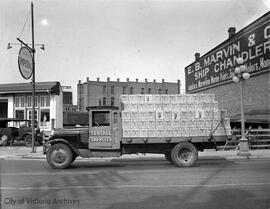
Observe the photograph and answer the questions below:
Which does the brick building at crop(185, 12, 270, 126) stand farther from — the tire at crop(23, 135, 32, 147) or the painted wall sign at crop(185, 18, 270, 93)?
the tire at crop(23, 135, 32, 147)

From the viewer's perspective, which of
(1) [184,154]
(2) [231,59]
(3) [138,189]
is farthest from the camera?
(2) [231,59]

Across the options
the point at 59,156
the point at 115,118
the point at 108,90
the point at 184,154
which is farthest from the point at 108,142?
the point at 108,90

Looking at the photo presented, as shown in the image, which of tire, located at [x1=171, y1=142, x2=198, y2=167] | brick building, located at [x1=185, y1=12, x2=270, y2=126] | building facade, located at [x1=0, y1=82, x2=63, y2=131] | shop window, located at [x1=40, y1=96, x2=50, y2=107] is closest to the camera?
tire, located at [x1=171, y1=142, x2=198, y2=167]

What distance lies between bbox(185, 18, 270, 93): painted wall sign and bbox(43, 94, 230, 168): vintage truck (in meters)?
17.8

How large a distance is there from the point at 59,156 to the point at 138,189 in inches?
217

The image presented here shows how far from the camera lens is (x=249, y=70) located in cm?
3100

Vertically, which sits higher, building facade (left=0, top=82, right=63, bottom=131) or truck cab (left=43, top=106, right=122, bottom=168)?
building facade (left=0, top=82, right=63, bottom=131)

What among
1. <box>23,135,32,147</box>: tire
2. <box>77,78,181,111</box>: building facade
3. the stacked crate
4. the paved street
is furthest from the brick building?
<box>77,78,181,111</box>: building facade

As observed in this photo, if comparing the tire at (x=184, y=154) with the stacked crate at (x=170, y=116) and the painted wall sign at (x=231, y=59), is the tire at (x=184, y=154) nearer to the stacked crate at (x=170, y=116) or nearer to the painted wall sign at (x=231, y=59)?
the stacked crate at (x=170, y=116)

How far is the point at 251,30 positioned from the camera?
3067 centimetres

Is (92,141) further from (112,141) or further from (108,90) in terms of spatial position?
(108,90)

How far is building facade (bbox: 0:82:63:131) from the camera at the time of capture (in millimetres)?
32938

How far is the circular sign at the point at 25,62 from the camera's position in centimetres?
1709

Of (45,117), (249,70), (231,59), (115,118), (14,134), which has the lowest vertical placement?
(14,134)
